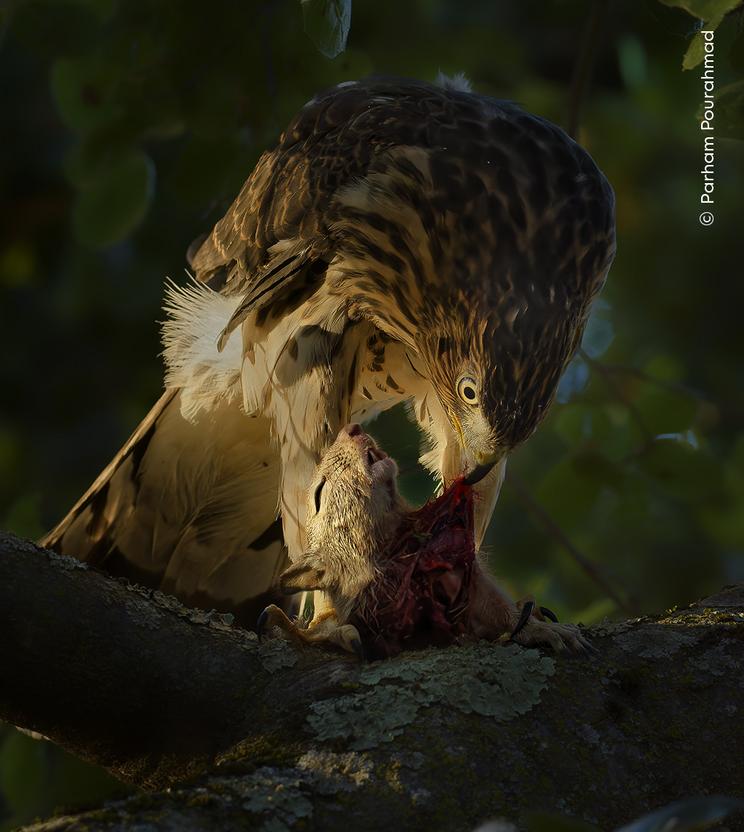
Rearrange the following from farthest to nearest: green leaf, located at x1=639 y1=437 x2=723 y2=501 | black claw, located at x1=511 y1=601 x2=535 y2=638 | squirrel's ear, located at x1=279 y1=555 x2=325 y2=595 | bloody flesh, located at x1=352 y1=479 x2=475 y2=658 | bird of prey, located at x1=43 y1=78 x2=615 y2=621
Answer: green leaf, located at x1=639 y1=437 x2=723 y2=501
bird of prey, located at x1=43 y1=78 x2=615 y2=621
squirrel's ear, located at x1=279 y1=555 x2=325 y2=595
bloody flesh, located at x1=352 y1=479 x2=475 y2=658
black claw, located at x1=511 y1=601 x2=535 y2=638

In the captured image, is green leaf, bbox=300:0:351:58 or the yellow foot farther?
the yellow foot

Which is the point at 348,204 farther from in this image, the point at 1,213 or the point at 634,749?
the point at 1,213

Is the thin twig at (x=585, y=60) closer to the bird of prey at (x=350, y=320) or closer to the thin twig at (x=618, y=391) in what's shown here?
the bird of prey at (x=350, y=320)

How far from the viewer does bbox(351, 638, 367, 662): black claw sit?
271 centimetres

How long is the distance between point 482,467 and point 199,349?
4.93 feet

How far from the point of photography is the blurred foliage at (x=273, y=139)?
3.68 meters

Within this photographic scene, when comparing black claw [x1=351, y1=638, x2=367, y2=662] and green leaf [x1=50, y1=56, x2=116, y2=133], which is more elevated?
green leaf [x1=50, y1=56, x2=116, y2=133]

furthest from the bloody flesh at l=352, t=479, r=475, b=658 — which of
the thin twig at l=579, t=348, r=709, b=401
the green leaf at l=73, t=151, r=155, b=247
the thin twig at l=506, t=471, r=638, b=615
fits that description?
the green leaf at l=73, t=151, r=155, b=247

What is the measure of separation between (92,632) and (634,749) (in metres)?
1.14

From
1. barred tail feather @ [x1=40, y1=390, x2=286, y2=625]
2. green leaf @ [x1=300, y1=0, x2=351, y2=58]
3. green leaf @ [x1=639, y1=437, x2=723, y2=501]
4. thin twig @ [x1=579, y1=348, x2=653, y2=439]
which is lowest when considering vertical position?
barred tail feather @ [x1=40, y1=390, x2=286, y2=625]

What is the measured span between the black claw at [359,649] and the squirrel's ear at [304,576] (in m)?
0.49

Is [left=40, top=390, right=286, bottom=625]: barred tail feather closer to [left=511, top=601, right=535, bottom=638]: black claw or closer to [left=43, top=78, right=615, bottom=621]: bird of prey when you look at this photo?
[left=43, top=78, right=615, bottom=621]: bird of prey

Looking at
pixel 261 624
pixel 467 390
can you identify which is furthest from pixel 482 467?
pixel 261 624

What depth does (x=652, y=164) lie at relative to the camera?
23.0 feet
